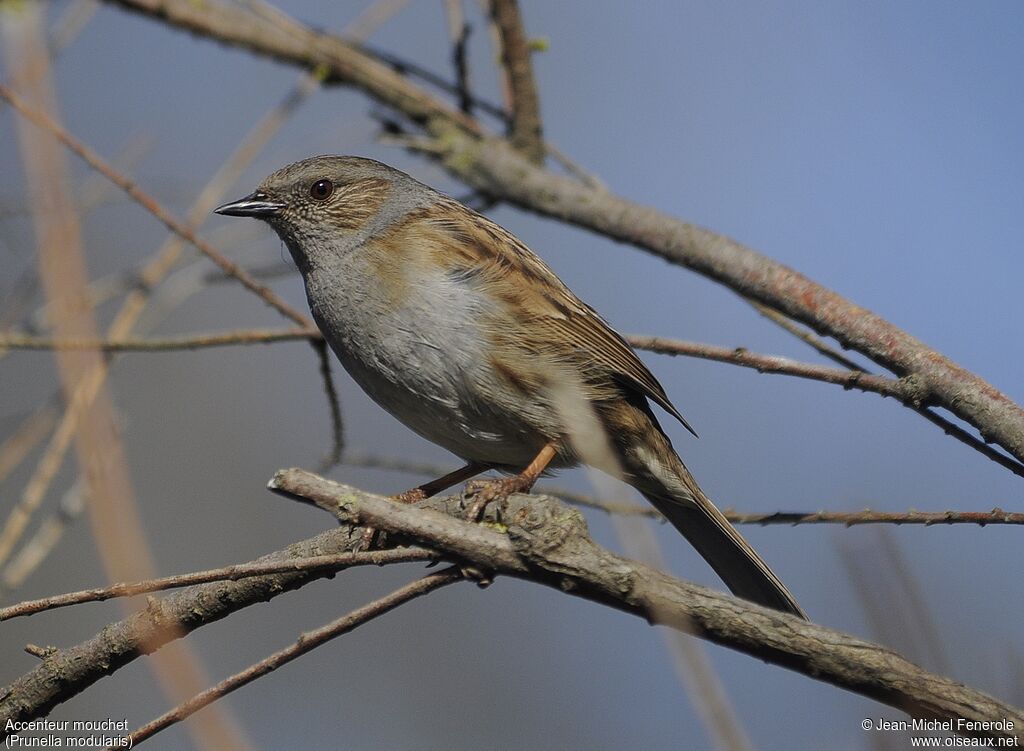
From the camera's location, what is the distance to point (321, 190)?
5.00 metres

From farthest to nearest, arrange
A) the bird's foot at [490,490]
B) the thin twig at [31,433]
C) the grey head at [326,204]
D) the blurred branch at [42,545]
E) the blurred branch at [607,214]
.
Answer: the grey head at [326,204], the thin twig at [31,433], the blurred branch at [42,545], the blurred branch at [607,214], the bird's foot at [490,490]

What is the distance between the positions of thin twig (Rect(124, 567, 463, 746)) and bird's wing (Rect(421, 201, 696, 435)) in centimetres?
191

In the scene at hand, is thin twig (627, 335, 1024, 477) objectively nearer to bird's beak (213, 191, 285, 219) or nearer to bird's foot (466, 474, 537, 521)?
bird's foot (466, 474, 537, 521)

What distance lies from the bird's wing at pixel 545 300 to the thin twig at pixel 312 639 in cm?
191

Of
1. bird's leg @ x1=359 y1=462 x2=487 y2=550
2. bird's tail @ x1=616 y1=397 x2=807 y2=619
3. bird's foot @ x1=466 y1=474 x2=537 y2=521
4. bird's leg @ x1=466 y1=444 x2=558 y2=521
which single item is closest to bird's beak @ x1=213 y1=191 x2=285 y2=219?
bird's leg @ x1=359 y1=462 x2=487 y2=550

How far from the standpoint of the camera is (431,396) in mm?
4105

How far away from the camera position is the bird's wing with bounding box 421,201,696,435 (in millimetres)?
4410

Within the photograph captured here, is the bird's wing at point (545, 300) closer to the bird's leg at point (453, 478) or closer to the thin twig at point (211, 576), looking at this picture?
the bird's leg at point (453, 478)

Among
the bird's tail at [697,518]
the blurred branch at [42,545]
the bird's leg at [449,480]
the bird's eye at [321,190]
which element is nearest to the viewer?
the blurred branch at [42,545]

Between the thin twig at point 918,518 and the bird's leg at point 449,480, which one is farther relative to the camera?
the bird's leg at point 449,480

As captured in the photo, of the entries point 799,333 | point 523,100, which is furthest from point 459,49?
point 799,333

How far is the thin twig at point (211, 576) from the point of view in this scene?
231cm

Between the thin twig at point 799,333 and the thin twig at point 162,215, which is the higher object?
the thin twig at point 162,215

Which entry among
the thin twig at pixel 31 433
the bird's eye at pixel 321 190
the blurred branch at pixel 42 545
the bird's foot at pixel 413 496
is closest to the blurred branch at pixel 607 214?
the bird's eye at pixel 321 190
